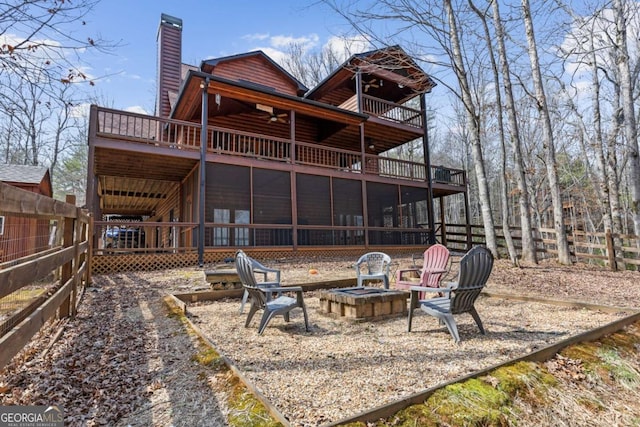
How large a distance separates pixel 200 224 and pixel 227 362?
7.46 meters

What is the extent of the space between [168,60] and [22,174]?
779 centimetres

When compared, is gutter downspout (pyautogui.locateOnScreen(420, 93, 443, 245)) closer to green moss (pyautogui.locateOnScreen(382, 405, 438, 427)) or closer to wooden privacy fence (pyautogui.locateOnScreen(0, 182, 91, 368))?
wooden privacy fence (pyautogui.locateOnScreen(0, 182, 91, 368))

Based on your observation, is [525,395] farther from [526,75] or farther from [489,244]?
[526,75]

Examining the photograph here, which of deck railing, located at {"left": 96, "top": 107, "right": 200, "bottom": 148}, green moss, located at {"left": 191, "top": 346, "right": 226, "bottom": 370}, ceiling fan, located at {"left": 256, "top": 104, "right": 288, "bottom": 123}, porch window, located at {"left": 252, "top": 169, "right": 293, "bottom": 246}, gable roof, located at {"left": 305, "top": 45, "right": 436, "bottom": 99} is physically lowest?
green moss, located at {"left": 191, "top": 346, "right": 226, "bottom": 370}

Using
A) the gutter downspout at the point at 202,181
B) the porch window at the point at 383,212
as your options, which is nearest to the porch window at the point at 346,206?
the porch window at the point at 383,212

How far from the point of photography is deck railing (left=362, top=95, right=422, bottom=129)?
575 inches

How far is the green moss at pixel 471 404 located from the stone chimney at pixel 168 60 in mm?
15854

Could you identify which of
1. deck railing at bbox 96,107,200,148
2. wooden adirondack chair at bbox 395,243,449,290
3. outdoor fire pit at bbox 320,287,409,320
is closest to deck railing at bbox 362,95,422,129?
deck railing at bbox 96,107,200,148

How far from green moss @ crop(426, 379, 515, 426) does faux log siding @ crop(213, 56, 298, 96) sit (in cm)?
1449

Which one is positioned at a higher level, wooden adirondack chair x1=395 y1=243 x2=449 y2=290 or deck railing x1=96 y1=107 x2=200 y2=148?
deck railing x1=96 y1=107 x2=200 y2=148

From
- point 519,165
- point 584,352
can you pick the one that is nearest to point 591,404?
point 584,352

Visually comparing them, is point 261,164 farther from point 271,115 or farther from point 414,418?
point 414,418

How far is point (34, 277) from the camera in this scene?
7.89 ft

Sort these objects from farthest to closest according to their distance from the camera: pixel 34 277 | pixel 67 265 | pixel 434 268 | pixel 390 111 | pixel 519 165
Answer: pixel 390 111, pixel 519 165, pixel 434 268, pixel 67 265, pixel 34 277
